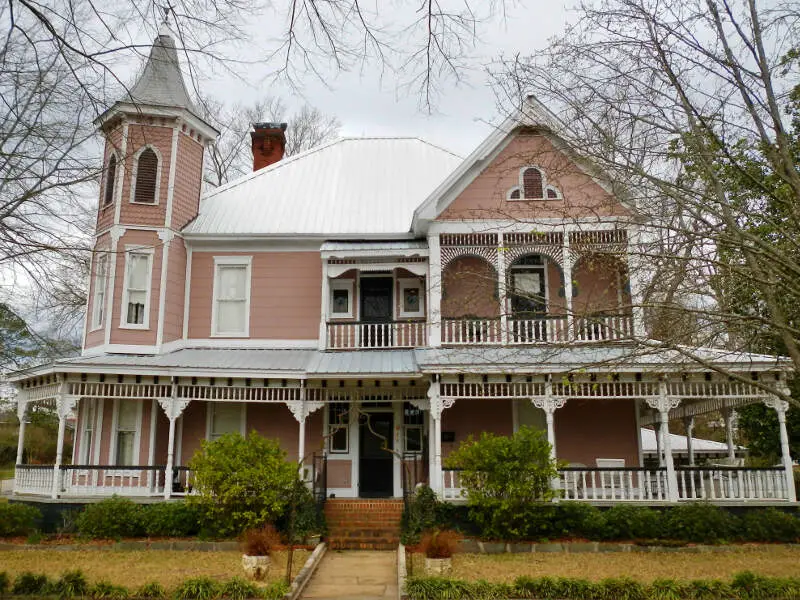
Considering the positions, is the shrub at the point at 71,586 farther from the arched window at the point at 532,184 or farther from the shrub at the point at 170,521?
the arched window at the point at 532,184

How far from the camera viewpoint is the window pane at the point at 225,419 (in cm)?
1730

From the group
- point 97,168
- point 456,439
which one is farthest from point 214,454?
point 97,168

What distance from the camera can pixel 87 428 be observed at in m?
16.7

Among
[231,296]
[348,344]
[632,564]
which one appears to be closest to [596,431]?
[632,564]

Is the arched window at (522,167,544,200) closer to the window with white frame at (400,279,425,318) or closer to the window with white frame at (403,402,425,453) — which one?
the window with white frame at (400,279,425,318)

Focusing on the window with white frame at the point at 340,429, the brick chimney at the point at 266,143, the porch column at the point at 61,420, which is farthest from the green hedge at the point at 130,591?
the brick chimney at the point at 266,143

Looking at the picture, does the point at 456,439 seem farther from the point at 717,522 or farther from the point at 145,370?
the point at 145,370

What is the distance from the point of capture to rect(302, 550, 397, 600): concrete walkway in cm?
995

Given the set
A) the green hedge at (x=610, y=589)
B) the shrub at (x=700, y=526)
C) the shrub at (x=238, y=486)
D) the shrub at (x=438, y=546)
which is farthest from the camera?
the shrub at (x=238, y=486)

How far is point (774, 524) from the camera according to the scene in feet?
43.2

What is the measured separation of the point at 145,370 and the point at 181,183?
5.53m

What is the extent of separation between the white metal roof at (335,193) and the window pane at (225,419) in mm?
4403

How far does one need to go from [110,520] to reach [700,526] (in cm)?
1131

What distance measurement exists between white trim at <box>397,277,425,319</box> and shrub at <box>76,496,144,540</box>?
7.65m
